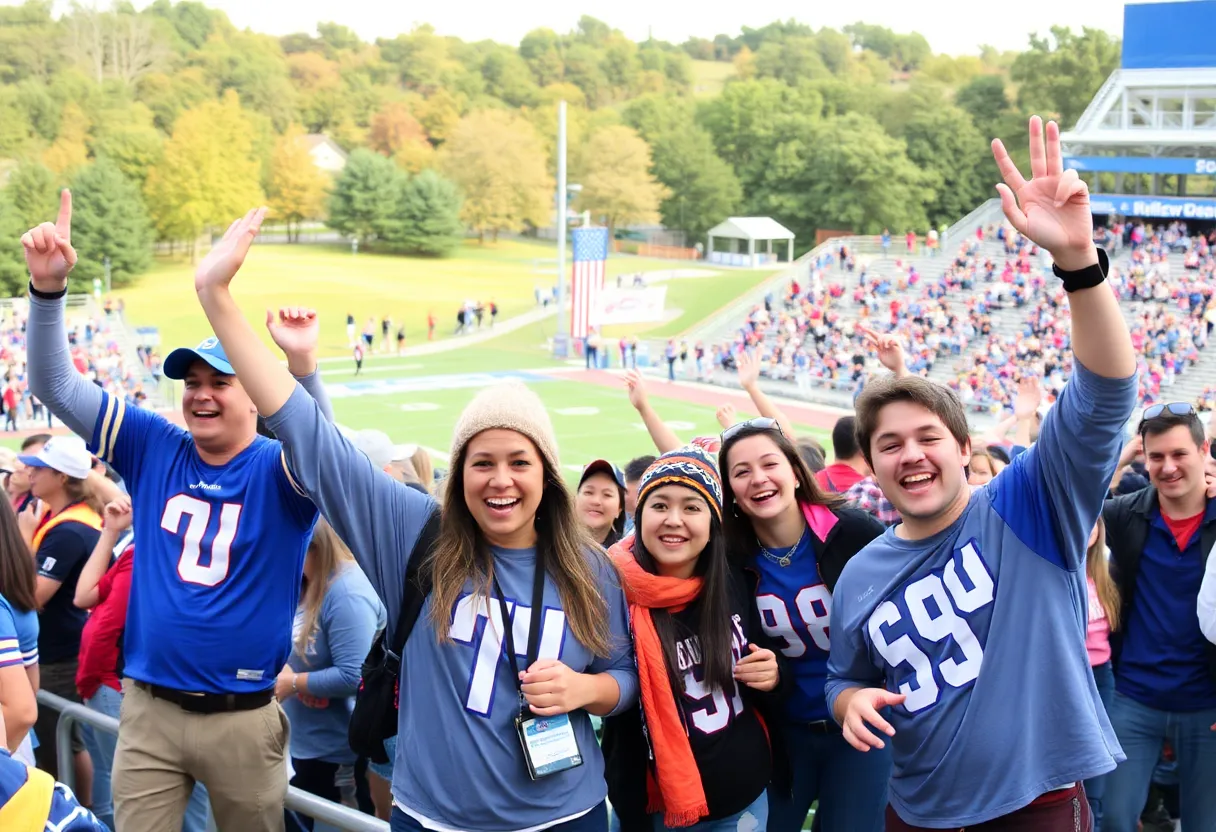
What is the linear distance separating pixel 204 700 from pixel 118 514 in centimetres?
110

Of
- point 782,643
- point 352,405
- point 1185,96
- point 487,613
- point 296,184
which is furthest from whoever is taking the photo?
point 296,184

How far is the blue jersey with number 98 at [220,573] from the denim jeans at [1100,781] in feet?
8.91

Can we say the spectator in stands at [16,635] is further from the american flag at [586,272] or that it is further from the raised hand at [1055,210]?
the american flag at [586,272]

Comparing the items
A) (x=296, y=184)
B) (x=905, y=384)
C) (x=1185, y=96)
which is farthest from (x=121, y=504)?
(x=296, y=184)

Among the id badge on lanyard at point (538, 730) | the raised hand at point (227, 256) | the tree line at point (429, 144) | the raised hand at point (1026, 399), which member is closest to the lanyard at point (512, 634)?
the id badge on lanyard at point (538, 730)

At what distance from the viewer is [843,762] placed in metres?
3.52

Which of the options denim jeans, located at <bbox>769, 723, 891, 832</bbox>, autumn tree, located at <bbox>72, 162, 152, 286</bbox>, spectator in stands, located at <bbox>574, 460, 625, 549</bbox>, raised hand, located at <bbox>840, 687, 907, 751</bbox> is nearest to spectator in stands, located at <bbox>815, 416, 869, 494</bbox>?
spectator in stands, located at <bbox>574, 460, 625, 549</bbox>

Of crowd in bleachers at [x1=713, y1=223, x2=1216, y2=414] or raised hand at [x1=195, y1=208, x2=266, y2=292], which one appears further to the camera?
crowd in bleachers at [x1=713, y1=223, x2=1216, y2=414]

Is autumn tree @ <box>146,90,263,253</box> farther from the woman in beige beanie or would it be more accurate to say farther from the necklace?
the woman in beige beanie

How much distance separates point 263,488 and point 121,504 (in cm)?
106

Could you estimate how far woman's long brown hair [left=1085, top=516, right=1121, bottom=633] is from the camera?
4059mm

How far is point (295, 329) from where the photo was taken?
123 inches

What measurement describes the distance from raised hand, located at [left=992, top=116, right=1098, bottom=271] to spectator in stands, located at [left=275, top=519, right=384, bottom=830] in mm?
2583

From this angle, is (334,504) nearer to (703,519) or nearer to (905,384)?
(703,519)
